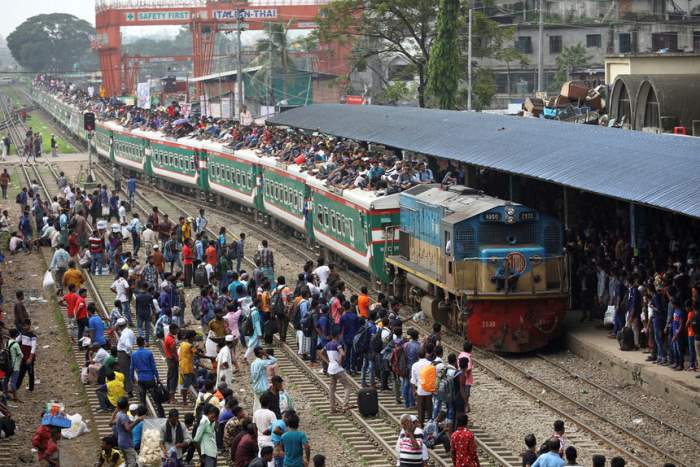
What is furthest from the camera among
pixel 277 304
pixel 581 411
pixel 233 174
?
pixel 233 174

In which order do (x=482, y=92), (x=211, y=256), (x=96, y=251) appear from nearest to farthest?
(x=211, y=256) → (x=96, y=251) → (x=482, y=92)

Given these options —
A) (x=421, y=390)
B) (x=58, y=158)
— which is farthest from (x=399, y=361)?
(x=58, y=158)

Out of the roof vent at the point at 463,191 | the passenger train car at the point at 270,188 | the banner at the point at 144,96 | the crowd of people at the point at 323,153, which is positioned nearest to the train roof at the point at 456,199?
the roof vent at the point at 463,191

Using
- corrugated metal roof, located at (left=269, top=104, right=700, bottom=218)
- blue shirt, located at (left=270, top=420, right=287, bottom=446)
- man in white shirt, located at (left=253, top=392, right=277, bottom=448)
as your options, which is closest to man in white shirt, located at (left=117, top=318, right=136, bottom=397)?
man in white shirt, located at (left=253, top=392, right=277, bottom=448)

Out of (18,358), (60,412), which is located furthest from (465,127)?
(60,412)

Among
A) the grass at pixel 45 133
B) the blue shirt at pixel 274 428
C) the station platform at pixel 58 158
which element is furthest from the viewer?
the grass at pixel 45 133

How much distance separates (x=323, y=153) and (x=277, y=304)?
43.5ft

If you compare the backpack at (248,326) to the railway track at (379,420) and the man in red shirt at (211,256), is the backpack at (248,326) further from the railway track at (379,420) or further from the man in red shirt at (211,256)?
the man in red shirt at (211,256)

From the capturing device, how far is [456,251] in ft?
76.8

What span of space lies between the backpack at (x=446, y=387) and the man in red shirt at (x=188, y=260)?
546 inches

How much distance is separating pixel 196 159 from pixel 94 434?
3260cm

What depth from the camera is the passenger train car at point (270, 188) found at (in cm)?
2883

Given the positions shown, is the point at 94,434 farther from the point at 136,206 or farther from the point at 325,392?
the point at 136,206

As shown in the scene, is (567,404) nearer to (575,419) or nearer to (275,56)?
(575,419)
